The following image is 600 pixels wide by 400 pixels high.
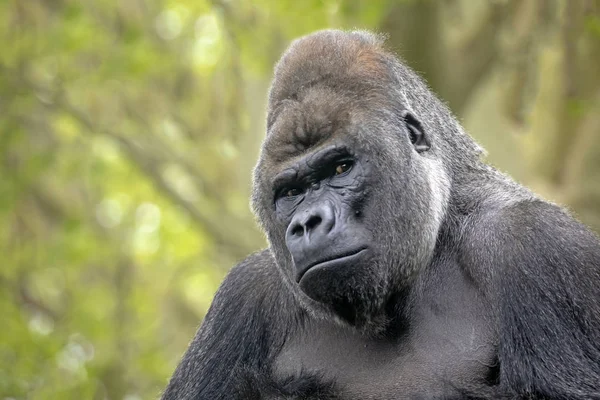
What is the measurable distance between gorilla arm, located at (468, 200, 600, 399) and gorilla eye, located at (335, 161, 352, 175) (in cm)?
69

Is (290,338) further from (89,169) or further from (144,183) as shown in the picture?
(144,183)

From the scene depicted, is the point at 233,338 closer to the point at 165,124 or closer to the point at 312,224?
the point at 312,224

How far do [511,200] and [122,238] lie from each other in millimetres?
8956

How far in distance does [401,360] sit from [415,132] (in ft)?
3.40

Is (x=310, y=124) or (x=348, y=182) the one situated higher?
(x=310, y=124)

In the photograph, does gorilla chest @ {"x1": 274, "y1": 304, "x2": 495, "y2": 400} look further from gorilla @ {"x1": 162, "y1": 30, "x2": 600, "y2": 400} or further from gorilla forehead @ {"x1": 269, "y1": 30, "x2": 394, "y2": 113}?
gorilla forehead @ {"x1": 269, "y1": 30, "x2": 394, "y2": 113}

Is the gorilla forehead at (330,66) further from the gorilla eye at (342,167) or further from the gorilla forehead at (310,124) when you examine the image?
the gorilla eye at (342,167)

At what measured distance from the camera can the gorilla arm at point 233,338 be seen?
15.9ft

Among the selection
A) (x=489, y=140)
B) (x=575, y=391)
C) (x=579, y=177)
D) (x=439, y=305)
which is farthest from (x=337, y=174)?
(x=489, y=140)

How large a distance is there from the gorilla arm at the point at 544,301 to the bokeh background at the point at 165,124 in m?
2.94

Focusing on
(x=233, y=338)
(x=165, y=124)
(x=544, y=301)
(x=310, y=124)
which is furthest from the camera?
(x=165, y=124)

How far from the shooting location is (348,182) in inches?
172

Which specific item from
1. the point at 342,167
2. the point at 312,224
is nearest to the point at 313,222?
the point at 312,224

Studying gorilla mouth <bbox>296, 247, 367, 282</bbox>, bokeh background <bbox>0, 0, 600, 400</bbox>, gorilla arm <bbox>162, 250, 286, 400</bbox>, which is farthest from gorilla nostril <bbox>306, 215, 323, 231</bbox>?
bokeh background <bbox>0, 0, 600, 400</bbox>
